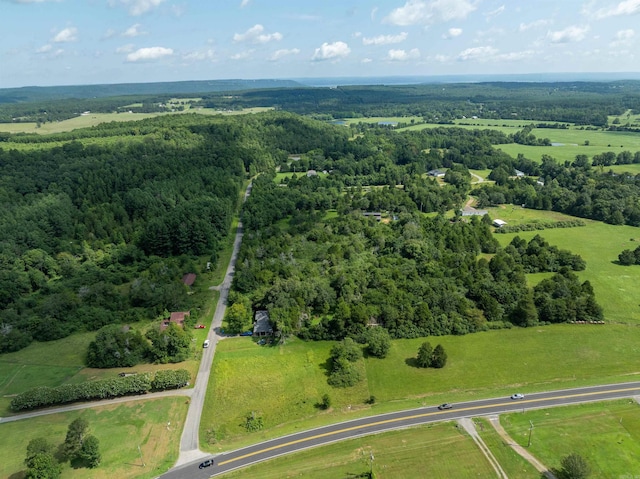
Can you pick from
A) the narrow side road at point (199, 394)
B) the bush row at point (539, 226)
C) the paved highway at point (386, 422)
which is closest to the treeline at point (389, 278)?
the narrow side road at point (199, 394)

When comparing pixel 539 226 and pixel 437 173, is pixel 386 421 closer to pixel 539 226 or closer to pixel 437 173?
pixel 539 226

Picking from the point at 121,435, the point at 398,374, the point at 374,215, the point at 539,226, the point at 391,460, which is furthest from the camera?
the point at 374,215

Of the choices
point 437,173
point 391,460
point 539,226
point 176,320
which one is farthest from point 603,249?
point 176,320

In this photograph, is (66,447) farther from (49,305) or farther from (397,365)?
(397,365)

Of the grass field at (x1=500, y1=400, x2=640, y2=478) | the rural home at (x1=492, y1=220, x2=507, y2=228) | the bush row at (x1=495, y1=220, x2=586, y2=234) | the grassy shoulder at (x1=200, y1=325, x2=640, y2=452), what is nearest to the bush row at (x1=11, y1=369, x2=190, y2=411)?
the grassy shoulder at (x1=200, y1=325, x2=640, y2=452)

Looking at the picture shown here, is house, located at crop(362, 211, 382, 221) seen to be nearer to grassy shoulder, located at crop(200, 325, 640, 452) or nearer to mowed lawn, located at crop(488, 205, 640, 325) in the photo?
mowed lawn, located at crop(488, 205, 640, 325)
